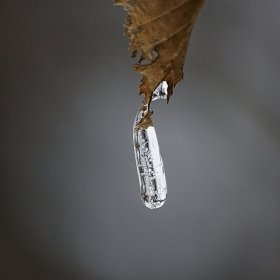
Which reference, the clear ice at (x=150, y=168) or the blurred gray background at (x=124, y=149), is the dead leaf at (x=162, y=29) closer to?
the clear ice at (x=150, y=168)

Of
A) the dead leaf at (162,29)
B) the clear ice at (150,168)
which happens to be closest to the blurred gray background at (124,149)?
the clear ice at (150,168)

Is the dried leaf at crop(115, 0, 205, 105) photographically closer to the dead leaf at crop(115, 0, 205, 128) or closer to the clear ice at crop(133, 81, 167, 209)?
the dead leaf at crop(115, 0, 205, 128)

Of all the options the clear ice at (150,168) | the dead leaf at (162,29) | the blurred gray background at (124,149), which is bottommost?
the dead leaf at (162,29)

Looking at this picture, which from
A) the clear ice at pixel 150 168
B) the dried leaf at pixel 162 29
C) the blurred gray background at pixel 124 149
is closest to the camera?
the dried leaf at pixel 162 29

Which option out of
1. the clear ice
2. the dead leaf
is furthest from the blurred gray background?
the dead leaf

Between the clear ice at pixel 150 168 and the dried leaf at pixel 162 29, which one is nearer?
the dried leaf at pixel 162 29

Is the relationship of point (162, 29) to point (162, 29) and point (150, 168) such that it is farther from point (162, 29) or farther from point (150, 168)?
point (150, 168)

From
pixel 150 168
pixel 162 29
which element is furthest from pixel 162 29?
pixel 150 168
